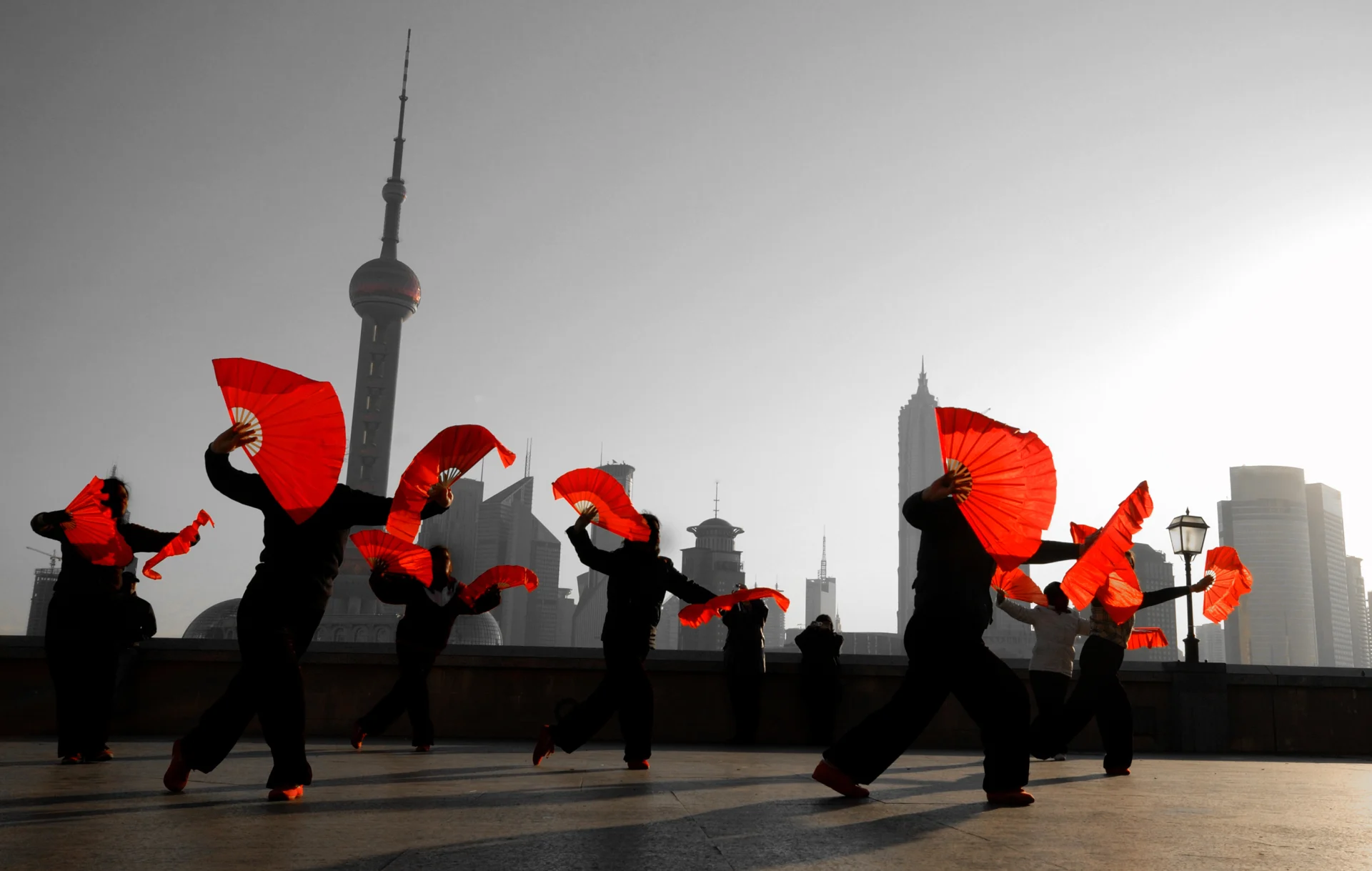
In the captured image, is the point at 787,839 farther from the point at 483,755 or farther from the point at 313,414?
the point at 483,755

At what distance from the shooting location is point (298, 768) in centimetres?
563

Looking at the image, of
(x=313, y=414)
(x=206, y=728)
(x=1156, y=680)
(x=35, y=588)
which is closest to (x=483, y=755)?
(x=206, y=728)

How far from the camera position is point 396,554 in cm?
909

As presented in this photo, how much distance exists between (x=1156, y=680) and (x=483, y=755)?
27.4 ft

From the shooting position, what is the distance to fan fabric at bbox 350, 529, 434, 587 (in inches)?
355

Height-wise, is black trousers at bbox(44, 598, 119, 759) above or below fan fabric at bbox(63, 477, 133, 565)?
below

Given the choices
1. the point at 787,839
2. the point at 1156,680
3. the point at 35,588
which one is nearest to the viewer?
the point at 787,839

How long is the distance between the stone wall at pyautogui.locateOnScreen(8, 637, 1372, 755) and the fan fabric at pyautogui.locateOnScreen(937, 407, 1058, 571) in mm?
7411

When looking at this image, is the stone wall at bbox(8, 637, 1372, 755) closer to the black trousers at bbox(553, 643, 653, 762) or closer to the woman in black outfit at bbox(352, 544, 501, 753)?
the woman in black outfit at bbox(352, 544, 501, 753)

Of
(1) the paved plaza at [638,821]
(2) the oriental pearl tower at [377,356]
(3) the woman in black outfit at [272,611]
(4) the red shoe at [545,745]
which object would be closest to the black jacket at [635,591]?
(4) the red shoe at [545,745]

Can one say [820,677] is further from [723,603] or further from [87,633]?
[87,633]

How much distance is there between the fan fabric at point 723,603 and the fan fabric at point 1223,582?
13.1ft

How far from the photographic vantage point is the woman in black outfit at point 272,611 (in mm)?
5848

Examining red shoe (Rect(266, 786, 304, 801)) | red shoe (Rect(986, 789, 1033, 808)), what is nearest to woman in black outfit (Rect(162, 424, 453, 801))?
red shoe (Rect(266, 786, 304, 801))
